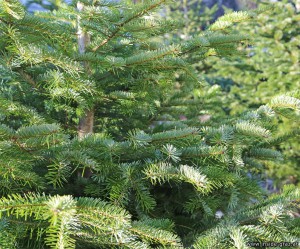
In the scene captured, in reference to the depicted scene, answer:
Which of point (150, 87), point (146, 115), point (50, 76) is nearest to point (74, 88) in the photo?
point (50, 76)

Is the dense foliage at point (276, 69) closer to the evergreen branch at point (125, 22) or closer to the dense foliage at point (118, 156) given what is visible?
the dense foliage at point (118, 156)

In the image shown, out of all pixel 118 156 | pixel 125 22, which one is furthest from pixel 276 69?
pixel 118 156

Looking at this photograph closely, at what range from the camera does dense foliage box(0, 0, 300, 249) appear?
1.07m

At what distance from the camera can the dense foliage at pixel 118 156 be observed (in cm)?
107

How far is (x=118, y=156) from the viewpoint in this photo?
137cm

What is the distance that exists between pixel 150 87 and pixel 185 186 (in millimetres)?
606

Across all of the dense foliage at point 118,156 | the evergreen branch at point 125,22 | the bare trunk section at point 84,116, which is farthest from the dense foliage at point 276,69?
the evergreen branch at point 125,22

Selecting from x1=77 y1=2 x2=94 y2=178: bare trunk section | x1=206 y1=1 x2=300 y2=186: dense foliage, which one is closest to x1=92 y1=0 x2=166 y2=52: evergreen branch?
x1=77 y1=2 x2=94 y2=178: bare trunk section

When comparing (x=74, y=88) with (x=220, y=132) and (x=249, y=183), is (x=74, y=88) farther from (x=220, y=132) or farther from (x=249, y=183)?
(x=249, y=183)

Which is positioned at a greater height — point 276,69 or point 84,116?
point 276,69

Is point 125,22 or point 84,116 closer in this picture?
point 125,22

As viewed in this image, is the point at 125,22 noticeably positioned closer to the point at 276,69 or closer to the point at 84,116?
the point at 84,116

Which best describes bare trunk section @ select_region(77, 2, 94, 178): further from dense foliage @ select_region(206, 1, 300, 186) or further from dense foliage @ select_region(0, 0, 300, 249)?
dense foliage @ select_region(206, 1, 300, 186)

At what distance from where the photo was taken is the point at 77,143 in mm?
1331
